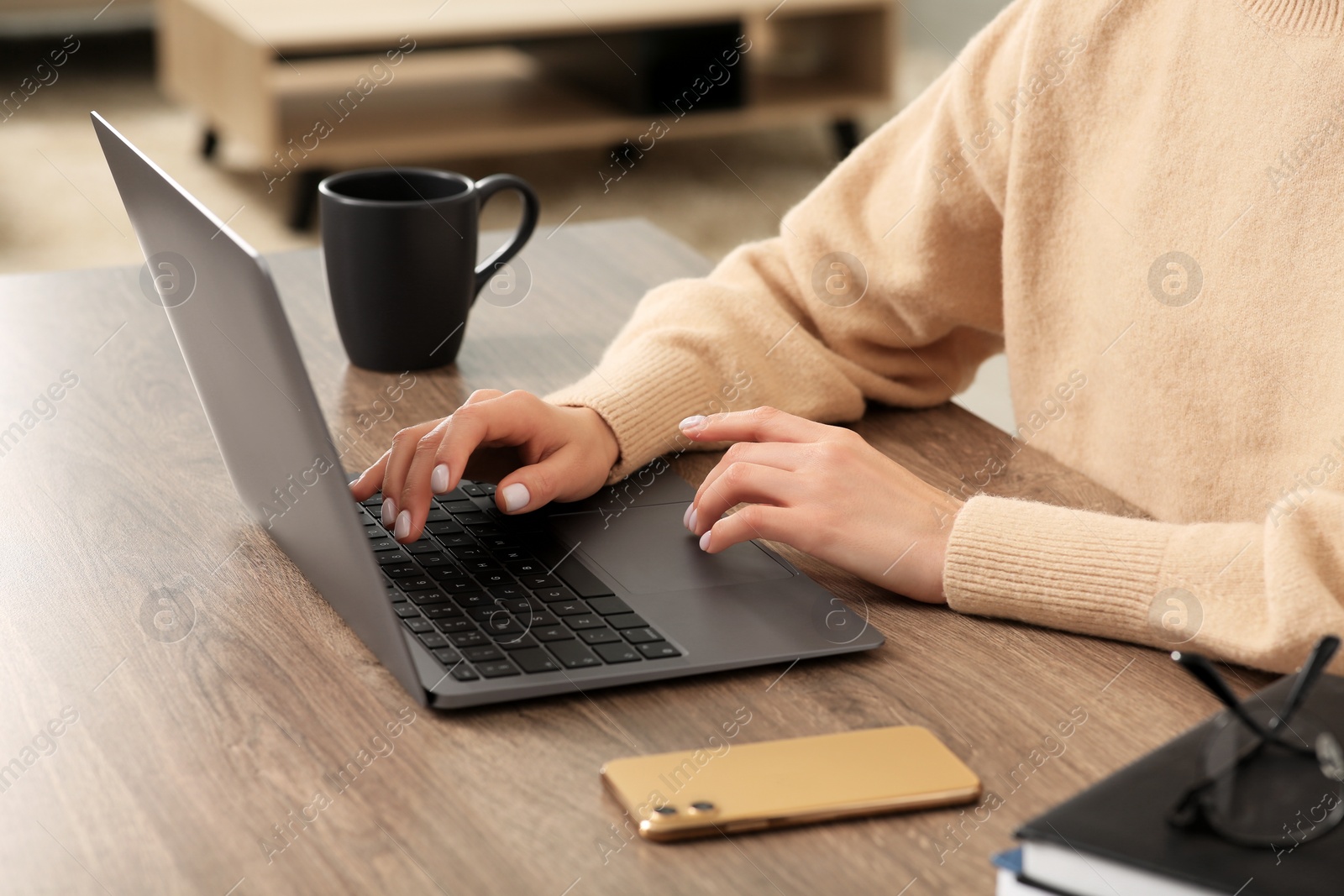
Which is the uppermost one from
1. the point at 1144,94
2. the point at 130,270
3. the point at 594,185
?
the point at 1144,94

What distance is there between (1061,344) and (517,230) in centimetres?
46

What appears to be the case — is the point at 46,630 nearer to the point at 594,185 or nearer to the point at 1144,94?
the point at 1144,94

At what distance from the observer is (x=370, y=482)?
2.51 feet

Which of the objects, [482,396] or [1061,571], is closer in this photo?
[1061,571]

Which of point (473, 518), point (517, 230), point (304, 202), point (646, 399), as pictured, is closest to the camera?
point (473, 518)

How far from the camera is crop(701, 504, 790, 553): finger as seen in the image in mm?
743

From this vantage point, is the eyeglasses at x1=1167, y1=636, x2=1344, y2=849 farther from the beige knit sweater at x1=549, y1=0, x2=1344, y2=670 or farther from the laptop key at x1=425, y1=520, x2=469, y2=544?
the laptop key at x1=425, y1=520, x2=469, y2=544

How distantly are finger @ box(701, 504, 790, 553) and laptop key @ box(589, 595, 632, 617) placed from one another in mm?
72

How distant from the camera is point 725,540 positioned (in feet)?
2.44

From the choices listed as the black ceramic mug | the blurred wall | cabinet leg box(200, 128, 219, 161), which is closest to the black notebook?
the black ceramic mug

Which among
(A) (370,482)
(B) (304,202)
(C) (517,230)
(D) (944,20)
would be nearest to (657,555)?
(A) (370,482)

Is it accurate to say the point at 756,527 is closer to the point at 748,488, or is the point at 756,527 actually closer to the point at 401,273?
the point at 748,488

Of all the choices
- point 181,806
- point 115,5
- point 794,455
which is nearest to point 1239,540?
point 794,455

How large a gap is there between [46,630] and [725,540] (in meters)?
0.34
